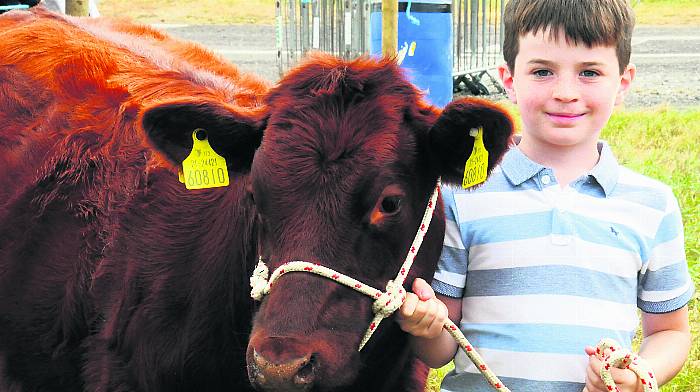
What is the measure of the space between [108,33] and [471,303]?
8.42ft

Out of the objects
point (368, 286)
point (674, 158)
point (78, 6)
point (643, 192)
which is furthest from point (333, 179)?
point (674, 158)

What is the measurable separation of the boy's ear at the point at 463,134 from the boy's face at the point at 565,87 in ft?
0.37

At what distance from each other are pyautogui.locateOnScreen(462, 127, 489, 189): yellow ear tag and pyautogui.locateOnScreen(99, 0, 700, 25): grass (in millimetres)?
17397

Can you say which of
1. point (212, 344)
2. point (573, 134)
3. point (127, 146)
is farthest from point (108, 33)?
point (573, 134)

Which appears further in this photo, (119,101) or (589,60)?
(119,101)

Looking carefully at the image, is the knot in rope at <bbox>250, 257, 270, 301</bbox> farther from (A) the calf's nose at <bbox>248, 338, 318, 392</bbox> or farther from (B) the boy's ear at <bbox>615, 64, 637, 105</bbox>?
(B) the boy's ear at <bbox>615, 64, 637, 105</bbox>

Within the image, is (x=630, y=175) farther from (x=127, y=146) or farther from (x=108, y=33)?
(x=108, y=33)

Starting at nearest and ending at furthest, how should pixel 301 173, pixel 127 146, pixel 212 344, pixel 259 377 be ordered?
pixel 259 377, pixel 301 173, pixel 212 344, pixel 127 146

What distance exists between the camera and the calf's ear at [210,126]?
3027 millimetres

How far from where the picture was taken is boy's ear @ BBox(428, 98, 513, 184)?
2.81 m

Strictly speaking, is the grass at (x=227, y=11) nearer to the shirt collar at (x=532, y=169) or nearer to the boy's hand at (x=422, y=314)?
the shirt collar at (x=532, y=169)

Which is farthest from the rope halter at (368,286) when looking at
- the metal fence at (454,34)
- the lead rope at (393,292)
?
the metal fence at (454,34)

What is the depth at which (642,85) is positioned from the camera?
518 inches

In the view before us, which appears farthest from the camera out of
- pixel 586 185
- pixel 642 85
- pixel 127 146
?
pixel 642 85
